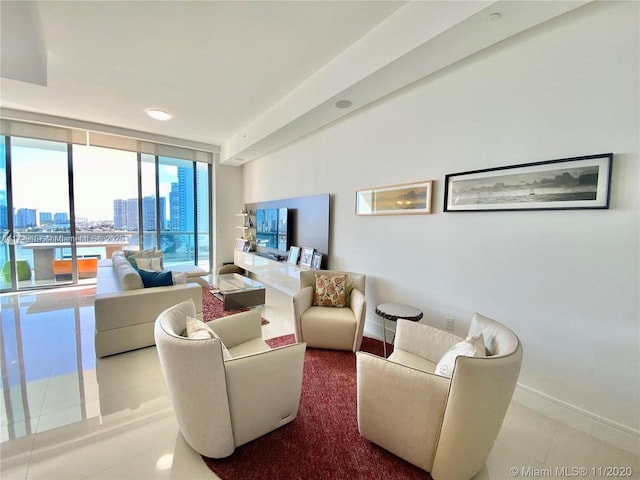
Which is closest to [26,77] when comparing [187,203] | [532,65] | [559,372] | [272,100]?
[272,100]

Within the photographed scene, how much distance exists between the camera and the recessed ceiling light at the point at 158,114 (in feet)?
14.0

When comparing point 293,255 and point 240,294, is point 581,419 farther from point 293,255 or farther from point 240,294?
point 293,255

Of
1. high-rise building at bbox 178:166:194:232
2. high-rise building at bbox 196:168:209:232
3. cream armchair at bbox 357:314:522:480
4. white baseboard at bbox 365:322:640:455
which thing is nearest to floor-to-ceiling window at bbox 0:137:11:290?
high-rise building at bbox 178:166:194:232

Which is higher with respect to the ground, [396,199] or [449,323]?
[396,199]

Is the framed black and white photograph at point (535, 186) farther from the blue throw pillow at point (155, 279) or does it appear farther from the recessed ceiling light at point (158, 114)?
the recessed ceiling light at point (158, 114)

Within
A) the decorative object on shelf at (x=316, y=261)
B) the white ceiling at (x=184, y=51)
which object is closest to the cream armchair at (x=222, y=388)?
the decorative object on shelf at (x=316, y=261)

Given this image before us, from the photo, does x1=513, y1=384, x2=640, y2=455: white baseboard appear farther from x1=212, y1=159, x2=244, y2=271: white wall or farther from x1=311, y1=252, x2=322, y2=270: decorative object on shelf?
x1=212, y1=159, x2=244, y2=271: white wall

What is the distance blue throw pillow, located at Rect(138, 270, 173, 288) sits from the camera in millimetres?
3010

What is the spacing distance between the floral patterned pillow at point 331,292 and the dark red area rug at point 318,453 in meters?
1.04

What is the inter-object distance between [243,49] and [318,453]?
3504 mm

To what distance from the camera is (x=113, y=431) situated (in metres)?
1.73

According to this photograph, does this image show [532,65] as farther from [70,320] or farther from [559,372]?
[70,320]

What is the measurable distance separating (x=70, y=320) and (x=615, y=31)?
5.97 m

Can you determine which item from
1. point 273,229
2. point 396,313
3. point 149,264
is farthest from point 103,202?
point 396,313
